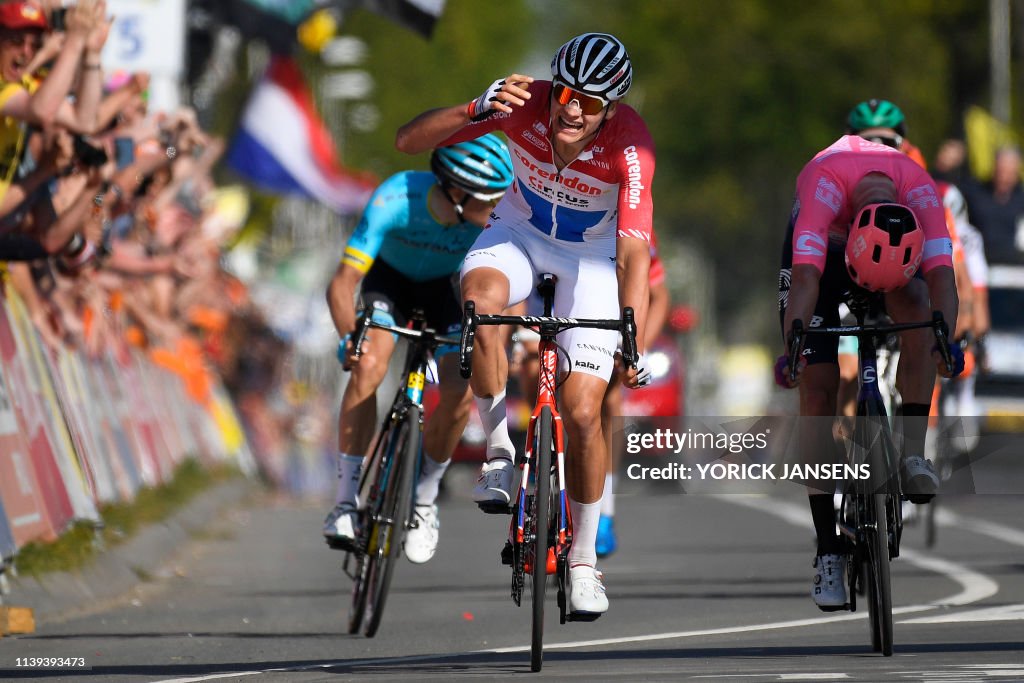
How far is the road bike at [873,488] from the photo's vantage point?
28.5 feet

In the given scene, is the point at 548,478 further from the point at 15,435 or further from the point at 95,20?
the point at 95,20

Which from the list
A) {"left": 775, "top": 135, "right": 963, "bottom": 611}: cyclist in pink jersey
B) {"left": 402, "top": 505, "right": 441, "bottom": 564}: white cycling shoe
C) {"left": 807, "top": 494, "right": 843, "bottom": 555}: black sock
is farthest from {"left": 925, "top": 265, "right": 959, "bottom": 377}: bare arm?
{"left": 402, "top": 505, "right": 441, "bottom": 564}: white cycling shoe

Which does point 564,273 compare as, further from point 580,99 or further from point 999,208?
point 999,208

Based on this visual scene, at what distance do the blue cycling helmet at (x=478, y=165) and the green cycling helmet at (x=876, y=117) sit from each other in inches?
80.7

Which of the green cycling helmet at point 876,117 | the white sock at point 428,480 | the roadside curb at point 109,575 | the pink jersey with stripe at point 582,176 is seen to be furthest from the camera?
the green cycling helmet at point 876,117

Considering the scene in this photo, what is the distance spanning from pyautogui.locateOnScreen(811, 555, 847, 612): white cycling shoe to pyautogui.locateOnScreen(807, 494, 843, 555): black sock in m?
0.03

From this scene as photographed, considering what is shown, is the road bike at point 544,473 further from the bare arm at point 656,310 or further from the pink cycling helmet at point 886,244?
the bare arm at point 656,310

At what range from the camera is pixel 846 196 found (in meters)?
9.42

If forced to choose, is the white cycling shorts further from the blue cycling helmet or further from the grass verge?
the grass verge

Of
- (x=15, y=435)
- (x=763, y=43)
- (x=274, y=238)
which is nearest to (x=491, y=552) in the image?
(x=15, y=435)

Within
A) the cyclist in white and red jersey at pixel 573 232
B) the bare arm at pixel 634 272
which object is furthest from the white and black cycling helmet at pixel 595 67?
the bare arm at pixel 634 272

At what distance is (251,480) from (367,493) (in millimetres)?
15399

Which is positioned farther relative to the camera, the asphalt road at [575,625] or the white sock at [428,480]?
the white sock at [428,480]

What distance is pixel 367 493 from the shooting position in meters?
10.7
